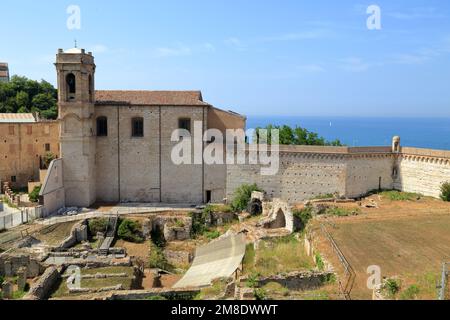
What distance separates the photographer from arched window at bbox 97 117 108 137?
37594mm

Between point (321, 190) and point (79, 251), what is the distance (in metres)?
18.8

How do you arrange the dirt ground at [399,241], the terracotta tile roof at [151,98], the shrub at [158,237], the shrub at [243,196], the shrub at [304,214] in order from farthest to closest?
the terracotta tile roof at [151,98], the shrub at [243,196], the shrub at [158,237], the shrub at [304,214], the dirt ground at [399,241]

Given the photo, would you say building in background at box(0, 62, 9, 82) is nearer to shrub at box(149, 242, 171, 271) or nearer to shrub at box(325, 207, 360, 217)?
shrub at box(149, 242, 171, 271)

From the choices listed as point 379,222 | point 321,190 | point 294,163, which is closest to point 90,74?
point 294,163

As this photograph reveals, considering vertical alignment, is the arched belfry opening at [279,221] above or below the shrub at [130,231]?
above

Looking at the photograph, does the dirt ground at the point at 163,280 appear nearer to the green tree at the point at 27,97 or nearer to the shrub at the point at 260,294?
the shrub at the point at 260,294

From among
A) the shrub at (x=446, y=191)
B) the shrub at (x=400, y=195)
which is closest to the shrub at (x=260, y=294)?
the shrub at (x=400, y=195)

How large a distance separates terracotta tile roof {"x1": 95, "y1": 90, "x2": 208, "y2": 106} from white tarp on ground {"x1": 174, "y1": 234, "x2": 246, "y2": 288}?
13492 millimetres

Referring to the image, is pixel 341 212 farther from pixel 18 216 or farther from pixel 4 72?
pixel 4 72

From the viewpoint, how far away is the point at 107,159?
37.7 meters

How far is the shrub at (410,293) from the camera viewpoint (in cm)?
1584

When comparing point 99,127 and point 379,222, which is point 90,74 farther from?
point 379,222

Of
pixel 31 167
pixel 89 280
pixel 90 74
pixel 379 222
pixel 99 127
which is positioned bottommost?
pixel 89 280

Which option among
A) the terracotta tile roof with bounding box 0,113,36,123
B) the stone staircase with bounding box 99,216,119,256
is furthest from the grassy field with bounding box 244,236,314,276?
the terracotta tile roof with bounding box 0,113,36,123
